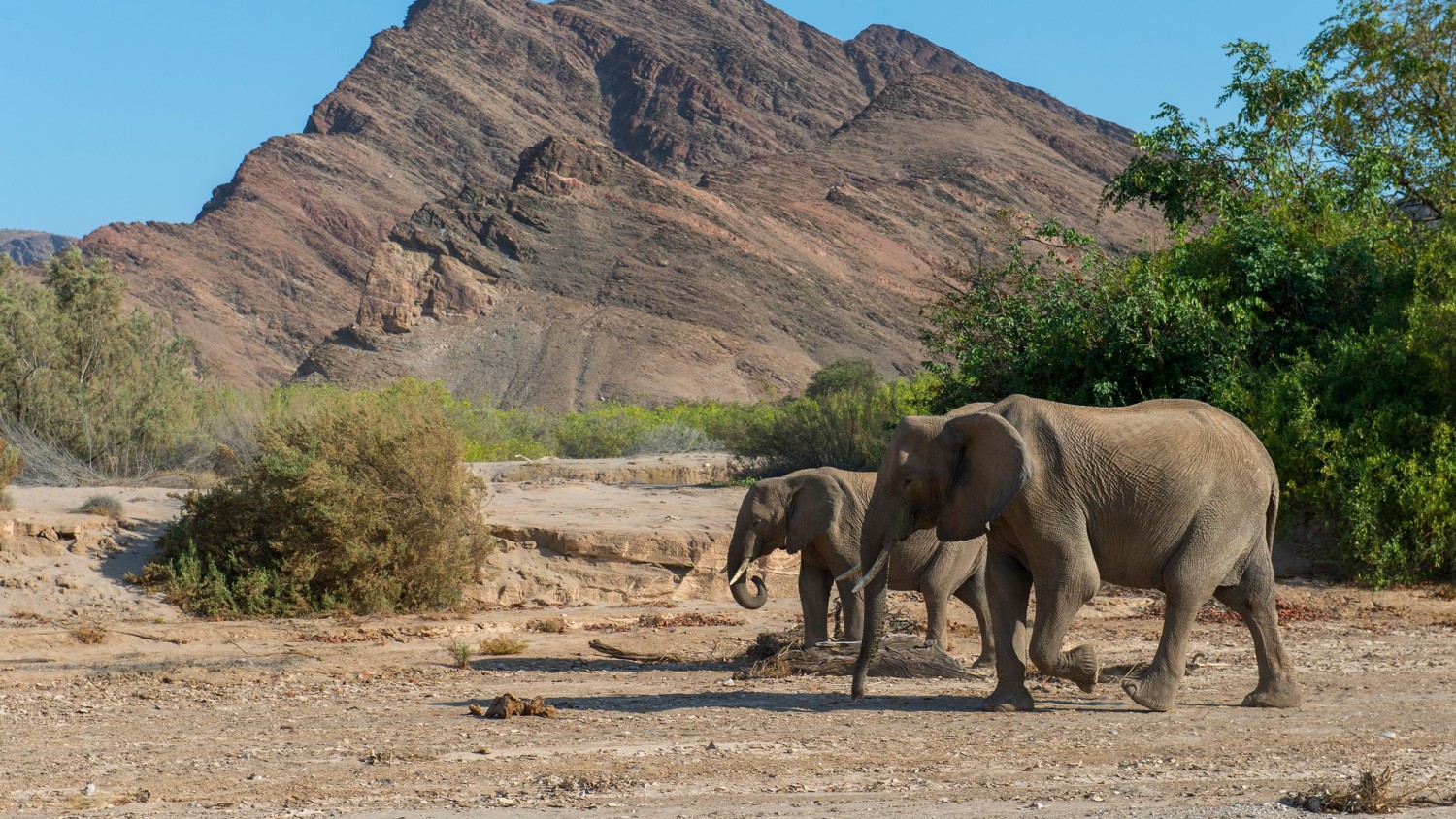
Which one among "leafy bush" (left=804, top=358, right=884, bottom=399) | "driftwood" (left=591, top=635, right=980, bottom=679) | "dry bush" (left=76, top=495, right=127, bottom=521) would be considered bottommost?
"driftwood" (left=591, top=635, right=980, bottom=679)

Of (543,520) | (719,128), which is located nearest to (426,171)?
(719,128)

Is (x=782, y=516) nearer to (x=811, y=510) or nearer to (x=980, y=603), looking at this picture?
(x=811, y=510)

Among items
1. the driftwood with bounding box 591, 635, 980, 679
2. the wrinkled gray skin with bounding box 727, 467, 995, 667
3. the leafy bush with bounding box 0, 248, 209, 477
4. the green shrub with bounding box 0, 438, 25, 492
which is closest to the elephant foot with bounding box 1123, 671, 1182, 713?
the driftwood with bounding box 591, 635, 980, 679

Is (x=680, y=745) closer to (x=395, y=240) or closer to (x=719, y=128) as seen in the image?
(x=395, y=240)

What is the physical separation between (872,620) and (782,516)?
2.61 m

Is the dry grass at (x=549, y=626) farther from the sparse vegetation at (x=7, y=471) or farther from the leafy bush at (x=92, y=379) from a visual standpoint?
the leafy bush at (x=92, y=379)

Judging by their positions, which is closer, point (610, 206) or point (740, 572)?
point (740, 572)

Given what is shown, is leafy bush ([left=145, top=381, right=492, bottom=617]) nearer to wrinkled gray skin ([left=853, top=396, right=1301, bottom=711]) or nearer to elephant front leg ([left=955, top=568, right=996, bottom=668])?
elephant front leg ([left=955, top=568, right=996, bottom=668])

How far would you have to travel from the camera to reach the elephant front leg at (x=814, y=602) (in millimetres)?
11805

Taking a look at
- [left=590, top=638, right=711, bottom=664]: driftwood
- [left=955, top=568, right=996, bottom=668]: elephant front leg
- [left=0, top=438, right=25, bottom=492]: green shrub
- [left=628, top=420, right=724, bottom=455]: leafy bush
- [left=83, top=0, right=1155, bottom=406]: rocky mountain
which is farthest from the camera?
[left=83, top=0, right=1155, bottom=406]: rocky mountain

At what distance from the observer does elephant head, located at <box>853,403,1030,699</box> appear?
873 centimetres

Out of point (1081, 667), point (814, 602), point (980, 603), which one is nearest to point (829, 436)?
point (980, 603)

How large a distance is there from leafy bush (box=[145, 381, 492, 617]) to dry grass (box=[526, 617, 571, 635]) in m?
1.26

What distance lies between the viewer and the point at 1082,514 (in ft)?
29.4
